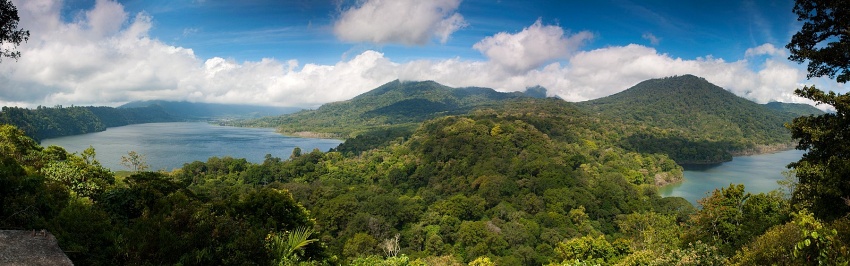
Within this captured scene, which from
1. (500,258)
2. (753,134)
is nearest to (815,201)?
(500,258)

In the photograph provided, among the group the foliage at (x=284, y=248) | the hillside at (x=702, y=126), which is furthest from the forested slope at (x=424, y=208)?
the hillside at (x=702, y=126)

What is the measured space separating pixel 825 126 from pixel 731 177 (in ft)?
292

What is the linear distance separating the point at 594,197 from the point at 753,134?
437 feet

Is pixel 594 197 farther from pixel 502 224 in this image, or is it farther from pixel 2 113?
pixel 2 113

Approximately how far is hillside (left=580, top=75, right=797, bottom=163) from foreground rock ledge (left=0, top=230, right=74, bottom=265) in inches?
4493

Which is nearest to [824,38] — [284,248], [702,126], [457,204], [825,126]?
[825,126]

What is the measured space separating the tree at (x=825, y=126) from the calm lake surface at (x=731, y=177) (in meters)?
60.0

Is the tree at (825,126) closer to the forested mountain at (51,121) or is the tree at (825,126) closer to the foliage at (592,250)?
the foliage at (592,250)

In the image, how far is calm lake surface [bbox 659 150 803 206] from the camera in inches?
2675

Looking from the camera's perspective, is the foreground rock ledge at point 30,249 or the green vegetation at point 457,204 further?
the green vegetation at point 457,204

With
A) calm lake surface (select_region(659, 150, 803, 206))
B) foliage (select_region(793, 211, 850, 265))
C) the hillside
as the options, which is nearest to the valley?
the hillside

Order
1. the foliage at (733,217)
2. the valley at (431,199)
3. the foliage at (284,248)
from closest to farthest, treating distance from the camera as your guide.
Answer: the valley at (431,199) < the foliage at (284,248) < the foliage at (733,217)

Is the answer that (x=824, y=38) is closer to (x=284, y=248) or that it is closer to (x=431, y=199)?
(x=284, y=248)

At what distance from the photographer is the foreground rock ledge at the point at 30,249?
15.6 feet
